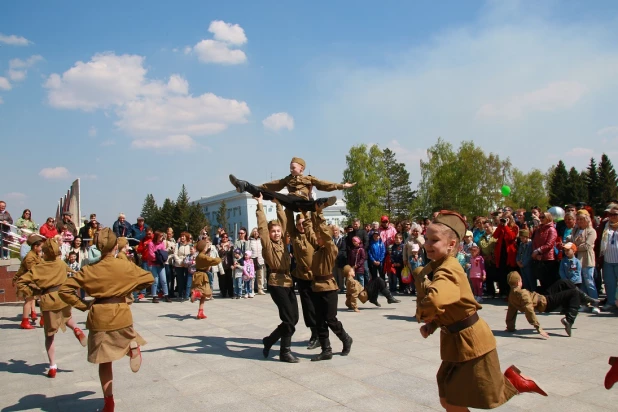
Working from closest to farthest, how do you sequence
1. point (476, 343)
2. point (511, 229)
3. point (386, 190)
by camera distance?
1. point (476, 343)
2. point (511, 229)
3. point (386, 190)

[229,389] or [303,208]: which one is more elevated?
[303,208]

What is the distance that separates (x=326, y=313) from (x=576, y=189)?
67.6 metres

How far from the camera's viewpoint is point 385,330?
8.43 metres

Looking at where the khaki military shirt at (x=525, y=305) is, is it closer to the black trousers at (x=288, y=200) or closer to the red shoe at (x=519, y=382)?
the black trousers at (x=288, y=200)

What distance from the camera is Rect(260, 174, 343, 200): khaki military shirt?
7199 millimetres

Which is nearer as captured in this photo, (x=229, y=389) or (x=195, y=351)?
(x=229, y=389)

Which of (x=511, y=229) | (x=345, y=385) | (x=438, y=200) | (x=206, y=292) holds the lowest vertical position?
(x=345, y=385)

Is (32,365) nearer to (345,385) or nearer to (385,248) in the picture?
(345,385)

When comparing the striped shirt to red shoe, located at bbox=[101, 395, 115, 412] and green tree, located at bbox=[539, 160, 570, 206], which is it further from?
green tree, located at bbox=[539, 160, 570, 206]

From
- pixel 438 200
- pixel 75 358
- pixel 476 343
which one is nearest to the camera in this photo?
pixel 476 343

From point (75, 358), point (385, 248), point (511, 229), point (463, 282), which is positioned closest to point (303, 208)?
point (463, 282)

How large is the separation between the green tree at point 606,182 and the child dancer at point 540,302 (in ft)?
198

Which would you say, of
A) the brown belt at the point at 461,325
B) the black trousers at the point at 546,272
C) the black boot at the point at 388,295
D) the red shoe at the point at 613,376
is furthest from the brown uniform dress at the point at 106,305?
the black trousers at the point at 546,272

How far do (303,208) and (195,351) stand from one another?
276cm
